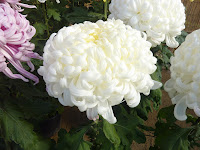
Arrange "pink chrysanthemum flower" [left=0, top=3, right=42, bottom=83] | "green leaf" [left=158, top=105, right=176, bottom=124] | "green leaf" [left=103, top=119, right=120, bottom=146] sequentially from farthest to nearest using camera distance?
"green leaf" [left=158, top=105, right=176, bottom=124]
"green leaf" [left=103, top=119, right=120, bottom=146]
"pink chrysanthemum flower" [left=0, top=3, right=42, bottom=83]

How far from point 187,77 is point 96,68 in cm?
26

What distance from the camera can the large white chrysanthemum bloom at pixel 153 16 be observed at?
0.66 metres

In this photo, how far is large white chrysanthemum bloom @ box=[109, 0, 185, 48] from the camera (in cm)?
66

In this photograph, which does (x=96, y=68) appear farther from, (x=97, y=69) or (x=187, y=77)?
(x=187, y=77)

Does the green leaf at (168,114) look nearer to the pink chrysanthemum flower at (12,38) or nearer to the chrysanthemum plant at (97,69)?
the chrysanthemum plant at (97,69)

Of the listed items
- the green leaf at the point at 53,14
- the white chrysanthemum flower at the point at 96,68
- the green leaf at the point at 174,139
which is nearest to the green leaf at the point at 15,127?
the white chrysanthemum flower at the point at 96,68

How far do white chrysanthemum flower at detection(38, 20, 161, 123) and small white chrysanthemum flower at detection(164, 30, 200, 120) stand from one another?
10 centimetres

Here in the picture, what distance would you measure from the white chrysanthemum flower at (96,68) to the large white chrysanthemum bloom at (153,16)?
18 centimetres

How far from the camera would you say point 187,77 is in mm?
542

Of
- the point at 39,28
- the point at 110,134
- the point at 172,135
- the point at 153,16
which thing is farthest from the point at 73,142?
the point at 39,28

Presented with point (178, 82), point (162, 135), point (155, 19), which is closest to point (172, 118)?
point (162, 135)

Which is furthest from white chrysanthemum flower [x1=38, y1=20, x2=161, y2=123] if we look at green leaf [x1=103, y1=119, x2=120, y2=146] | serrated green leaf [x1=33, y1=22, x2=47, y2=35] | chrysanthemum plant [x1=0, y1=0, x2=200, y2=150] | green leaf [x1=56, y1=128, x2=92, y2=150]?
serrated green leaf [x1=33, y1=22, x2=47, y2=35]

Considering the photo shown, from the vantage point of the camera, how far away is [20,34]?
1.47ft

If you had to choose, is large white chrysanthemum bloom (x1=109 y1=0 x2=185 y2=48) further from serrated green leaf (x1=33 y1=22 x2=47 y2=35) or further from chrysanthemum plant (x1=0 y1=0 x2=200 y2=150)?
serrated green leaf (x1=33 y1=22 x2=47 y2=35)
